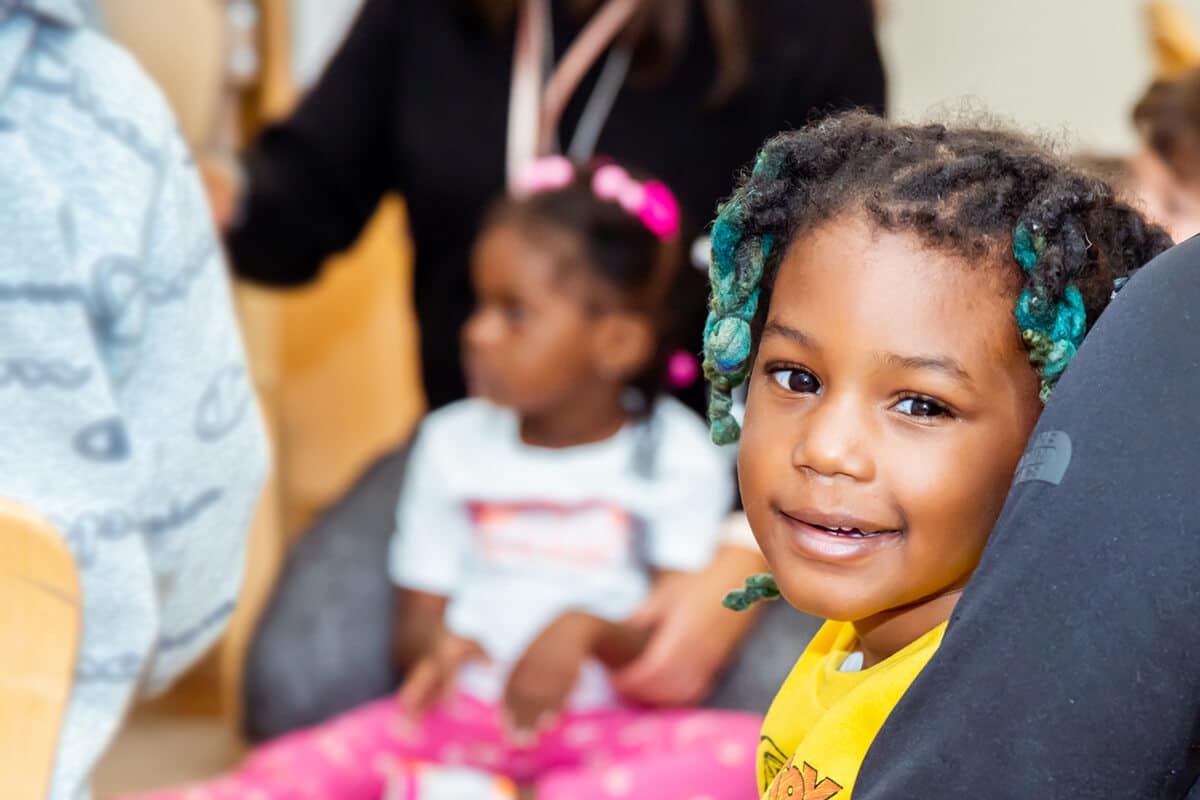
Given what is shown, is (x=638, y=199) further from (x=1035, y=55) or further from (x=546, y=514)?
(x=1035, y=55)

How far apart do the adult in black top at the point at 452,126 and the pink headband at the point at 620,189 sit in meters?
0.07

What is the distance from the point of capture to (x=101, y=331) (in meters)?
0.95

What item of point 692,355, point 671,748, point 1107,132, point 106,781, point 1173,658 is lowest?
point 106,781

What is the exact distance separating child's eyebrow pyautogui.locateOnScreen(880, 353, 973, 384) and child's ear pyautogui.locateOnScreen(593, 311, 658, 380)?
0.94 metres

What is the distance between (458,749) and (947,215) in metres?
0.99

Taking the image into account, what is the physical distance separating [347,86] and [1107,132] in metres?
1.31

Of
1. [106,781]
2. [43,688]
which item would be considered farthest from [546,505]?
[106,781]

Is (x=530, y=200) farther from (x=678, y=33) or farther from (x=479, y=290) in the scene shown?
(x=678, y=33)

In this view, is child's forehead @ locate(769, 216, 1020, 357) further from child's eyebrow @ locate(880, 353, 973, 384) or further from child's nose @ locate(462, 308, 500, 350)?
child's nose @ locate(462, 308, 500, 350)

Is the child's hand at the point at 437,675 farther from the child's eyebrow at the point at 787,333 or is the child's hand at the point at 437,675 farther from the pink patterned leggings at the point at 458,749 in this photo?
the child's eyebrow at the point at 787,333

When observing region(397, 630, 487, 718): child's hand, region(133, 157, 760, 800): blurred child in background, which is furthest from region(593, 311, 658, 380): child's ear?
region(397, 630, 487, 718): child's hand

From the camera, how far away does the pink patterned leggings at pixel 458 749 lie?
1.40 metres

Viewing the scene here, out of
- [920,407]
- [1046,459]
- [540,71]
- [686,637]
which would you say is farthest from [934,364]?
A: [540,71]

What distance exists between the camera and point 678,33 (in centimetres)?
164
